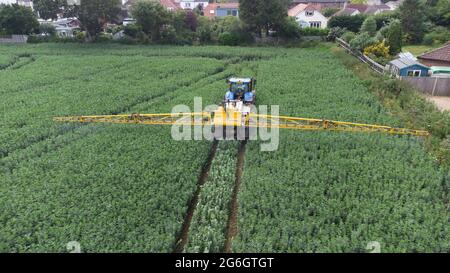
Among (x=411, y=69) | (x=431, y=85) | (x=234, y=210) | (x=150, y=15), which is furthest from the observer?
(x=150, y=15)

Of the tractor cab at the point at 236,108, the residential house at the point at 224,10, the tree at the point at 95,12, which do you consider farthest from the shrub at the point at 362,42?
the residential house at the point at 224,10

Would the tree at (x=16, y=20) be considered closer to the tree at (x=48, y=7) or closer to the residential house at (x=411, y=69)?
the tree at (x=48, y=7)

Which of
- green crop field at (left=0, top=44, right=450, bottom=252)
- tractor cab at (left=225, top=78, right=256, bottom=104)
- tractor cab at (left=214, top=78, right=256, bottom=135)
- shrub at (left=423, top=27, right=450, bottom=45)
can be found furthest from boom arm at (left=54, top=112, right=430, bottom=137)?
shrub at (left=423, top=27, right=450, bottom=45)

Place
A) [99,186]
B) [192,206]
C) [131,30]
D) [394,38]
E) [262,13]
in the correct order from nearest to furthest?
[192,206]
[99,186]
[394,38]
[262,13]
[131,30]

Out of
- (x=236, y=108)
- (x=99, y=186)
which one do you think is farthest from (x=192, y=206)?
(x=236, y=108)

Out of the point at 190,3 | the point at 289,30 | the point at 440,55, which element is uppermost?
the point at 190,3

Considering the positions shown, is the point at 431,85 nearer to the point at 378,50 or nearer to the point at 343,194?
the point at 378,50
